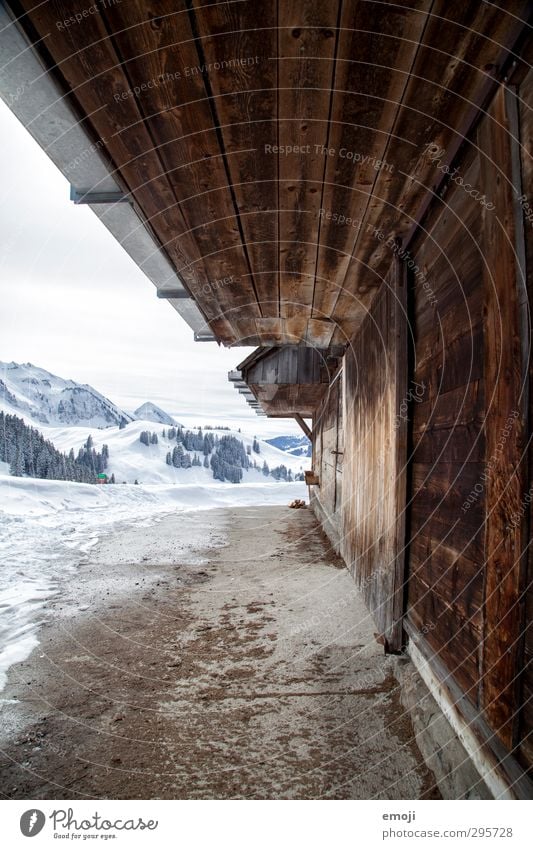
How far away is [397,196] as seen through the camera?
2.61 meters

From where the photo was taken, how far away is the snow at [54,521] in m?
4.52

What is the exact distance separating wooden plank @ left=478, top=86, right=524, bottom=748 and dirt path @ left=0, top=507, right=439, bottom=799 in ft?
3.33

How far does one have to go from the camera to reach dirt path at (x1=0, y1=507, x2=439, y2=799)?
2.20m

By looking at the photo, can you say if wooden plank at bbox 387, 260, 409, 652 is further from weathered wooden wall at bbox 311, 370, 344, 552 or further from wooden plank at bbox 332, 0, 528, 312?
weathered wooden wall at bbox 311, 370, 344, 552

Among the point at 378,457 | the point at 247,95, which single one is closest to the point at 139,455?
the point at 378,457

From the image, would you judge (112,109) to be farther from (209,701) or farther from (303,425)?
(303,425)

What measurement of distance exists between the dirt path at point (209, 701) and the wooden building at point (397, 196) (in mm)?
479

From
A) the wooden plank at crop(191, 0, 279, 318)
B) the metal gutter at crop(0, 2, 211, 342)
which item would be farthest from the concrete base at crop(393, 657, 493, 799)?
the metal gutter at crop(0, 2, 211, 342)

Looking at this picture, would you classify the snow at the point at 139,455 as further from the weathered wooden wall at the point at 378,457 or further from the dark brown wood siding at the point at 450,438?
the dark brown wood siding at the point at 450,438

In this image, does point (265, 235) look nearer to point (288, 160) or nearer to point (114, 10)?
point (288, 160)

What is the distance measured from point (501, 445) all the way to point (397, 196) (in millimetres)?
1787

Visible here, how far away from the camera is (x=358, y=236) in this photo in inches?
121

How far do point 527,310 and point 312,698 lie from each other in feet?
8.83
